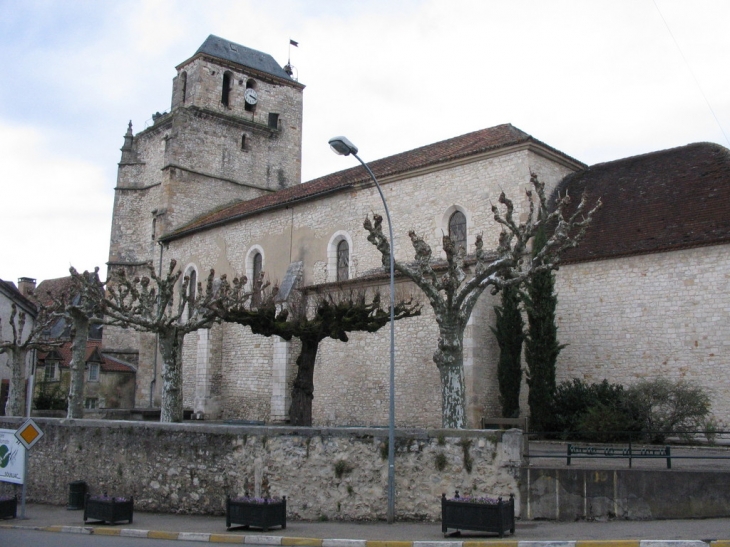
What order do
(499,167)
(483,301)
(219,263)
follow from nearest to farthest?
(483,301) → (499,167) → (219,263)

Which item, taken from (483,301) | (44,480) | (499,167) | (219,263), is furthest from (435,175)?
(44,480)

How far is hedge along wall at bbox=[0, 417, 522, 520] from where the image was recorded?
1193 cm

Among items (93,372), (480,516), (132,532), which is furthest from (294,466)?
(93,372)

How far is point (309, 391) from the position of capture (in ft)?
60.5

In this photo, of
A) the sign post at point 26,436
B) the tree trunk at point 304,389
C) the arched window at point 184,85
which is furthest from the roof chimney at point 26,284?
the sign post at point 26,436

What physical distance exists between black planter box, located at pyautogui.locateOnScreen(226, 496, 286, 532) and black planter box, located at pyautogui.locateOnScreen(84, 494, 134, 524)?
7.39 ft

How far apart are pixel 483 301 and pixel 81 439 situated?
11.0 metres

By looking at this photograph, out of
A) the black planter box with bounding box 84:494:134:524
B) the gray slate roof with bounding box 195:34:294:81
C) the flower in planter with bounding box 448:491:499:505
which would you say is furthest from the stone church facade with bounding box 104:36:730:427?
the black planter box with bounding box 84:494:134:524

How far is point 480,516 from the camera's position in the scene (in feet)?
34.3

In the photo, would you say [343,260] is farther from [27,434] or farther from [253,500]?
[253,500]

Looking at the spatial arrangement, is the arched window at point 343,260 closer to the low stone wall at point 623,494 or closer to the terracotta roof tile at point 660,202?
the terracotta roof tile at point 660,202

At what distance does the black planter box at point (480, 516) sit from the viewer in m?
10.3

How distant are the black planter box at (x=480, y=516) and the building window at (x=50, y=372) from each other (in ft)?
101

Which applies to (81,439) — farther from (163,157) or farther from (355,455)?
(163,157)
